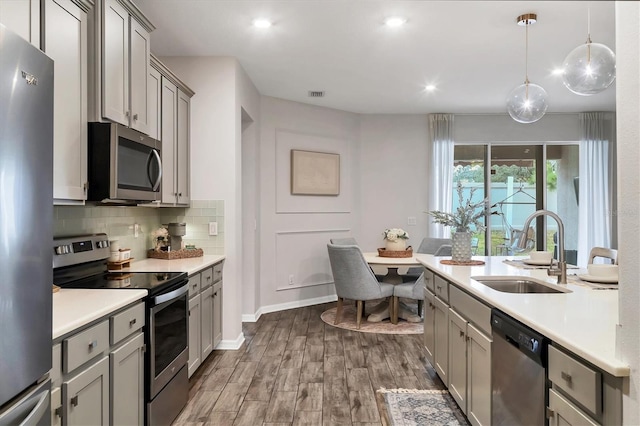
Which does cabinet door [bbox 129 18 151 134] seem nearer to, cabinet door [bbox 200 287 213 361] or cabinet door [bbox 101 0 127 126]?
cabinet door [bbox 101 0 127 126]

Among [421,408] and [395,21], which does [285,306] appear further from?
[395,21]

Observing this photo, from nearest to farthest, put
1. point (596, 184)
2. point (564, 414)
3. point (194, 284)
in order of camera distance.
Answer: point (564, 414) → point (194, 284) → point (596, 184)

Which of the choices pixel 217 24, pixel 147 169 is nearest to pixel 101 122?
pixel 147 169

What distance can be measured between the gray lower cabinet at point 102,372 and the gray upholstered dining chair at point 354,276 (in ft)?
8.19

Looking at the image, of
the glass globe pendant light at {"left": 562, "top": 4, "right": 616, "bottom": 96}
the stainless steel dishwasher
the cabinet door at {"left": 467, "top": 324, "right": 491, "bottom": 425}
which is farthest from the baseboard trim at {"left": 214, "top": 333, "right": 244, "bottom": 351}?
the glass globe pendant light at {"left": 562, "top": 4, "right": 616, "bottom": 96}

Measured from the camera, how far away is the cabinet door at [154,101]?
9.38ft

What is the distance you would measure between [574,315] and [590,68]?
1.59 metres

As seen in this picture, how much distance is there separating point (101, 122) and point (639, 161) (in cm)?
224

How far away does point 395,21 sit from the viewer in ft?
9.94

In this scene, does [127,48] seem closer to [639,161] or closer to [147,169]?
[147,169]

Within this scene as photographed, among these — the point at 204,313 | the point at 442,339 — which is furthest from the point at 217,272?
the point at 442,339

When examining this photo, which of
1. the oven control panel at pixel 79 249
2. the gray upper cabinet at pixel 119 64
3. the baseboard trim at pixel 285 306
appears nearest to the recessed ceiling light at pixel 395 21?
the gray upper cabinet at pixel 119 64

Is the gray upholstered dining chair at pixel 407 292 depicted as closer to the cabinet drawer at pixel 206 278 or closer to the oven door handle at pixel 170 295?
the cabinet drawer at pixel 206 278

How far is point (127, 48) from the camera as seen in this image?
7.95 ft
